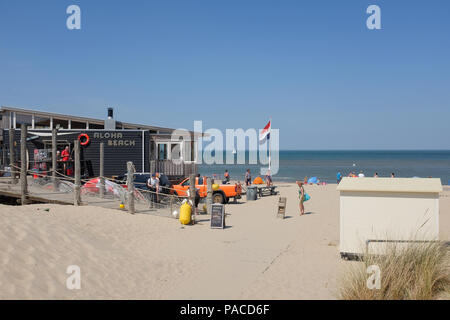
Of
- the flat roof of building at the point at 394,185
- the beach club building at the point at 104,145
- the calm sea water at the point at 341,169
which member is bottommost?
the calm sea water at the point at 341,169

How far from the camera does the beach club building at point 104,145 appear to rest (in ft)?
67.2

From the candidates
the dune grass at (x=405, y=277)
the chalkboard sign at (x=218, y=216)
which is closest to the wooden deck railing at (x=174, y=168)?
the chalkboard sign at (x=218, y=216)

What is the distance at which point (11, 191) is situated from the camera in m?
15.0

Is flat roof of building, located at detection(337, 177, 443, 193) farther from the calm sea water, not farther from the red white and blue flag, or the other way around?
the calm sea water

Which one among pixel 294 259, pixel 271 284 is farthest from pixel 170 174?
pixel 271 284

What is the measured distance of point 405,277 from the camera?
240 inches

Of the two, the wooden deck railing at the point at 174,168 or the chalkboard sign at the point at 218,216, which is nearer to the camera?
the chalkboard sign at the point at 218,216

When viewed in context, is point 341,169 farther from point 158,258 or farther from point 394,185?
point 158,258

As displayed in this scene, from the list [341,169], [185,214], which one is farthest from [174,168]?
[341,169]

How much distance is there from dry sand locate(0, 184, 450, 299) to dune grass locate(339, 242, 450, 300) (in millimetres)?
570

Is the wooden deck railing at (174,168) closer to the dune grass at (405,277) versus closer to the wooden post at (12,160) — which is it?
the wooden post at (12,160)
